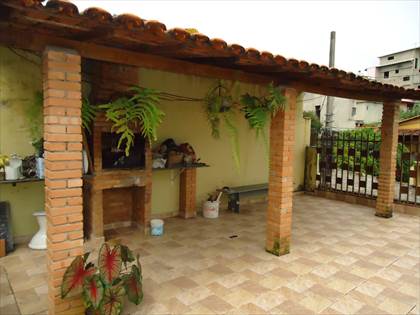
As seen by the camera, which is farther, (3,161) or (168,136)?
(168,136)

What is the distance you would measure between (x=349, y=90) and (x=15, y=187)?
6.07 meters

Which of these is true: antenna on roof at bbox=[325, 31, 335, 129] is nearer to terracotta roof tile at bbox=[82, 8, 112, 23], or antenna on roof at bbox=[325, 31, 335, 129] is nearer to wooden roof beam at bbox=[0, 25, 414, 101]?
wooden roof beam at bbox=[0, 25, 414, 101]

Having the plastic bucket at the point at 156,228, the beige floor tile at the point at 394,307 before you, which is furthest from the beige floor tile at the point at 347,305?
the plastic bucket at the point at 156,228

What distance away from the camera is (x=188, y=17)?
13617 mm

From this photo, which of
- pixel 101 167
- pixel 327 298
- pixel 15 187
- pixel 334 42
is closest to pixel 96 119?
pixel 101 167

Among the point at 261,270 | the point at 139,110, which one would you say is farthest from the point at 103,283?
the point at 261,270

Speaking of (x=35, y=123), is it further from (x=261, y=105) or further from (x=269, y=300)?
(x=269, y=300)

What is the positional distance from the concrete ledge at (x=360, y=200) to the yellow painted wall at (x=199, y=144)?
187 cm

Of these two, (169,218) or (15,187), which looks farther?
(169,218)

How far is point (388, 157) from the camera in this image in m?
6.92

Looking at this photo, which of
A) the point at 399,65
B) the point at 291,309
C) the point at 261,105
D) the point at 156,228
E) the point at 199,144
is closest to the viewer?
the point at 291,309

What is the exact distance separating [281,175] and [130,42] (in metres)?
2.85

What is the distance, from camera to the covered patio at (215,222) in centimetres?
259

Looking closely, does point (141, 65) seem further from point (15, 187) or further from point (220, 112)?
point (15, 187)
